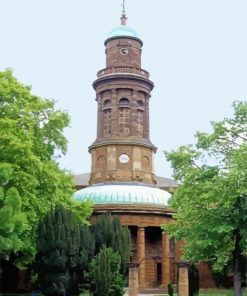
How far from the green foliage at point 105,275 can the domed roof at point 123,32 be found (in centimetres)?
2990

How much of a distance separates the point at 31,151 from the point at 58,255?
17.5ft

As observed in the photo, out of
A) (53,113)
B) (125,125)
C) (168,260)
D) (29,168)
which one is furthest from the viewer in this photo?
(125,125)

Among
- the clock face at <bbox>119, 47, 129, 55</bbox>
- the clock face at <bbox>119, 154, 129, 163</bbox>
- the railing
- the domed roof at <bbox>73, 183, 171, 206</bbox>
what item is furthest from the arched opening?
the domed roof at <bbox>73, 183, 171, 206</bbox>

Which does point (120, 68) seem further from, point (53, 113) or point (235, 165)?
point (235, 165)

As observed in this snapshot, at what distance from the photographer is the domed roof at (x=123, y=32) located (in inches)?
2179

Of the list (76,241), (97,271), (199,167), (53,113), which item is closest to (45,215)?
(76,241)

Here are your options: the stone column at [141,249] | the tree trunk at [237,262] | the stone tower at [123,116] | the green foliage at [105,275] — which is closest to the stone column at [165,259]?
the stone column at [141,249]

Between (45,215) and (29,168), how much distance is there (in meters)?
2.75

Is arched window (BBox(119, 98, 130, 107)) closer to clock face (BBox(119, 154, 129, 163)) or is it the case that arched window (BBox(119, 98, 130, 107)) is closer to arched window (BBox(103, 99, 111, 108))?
arched window (BBox(103, 99, 111, 108))

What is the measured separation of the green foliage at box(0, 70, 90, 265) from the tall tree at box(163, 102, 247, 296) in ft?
21.3

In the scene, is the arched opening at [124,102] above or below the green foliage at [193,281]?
above

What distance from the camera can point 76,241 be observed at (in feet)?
96.3

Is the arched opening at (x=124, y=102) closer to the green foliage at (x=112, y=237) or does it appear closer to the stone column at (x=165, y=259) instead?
the stone column at (x=165, y=259)

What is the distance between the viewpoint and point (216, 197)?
87.0 ft
